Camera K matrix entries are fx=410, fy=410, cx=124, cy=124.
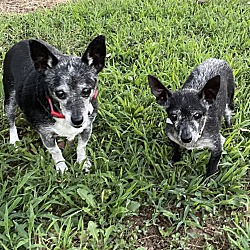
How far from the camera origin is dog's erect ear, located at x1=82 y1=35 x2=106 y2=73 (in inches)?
127

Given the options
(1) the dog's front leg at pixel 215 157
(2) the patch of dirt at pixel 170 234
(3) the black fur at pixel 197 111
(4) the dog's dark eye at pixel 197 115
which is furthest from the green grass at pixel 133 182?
(4) the dog's dark eye at pixel 197 115

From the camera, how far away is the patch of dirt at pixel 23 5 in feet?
23.8

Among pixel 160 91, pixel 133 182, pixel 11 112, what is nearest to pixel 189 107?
pixel 160 91

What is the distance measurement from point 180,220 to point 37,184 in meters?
1.27

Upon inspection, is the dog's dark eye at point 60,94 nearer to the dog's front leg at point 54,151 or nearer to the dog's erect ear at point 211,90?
the dog's front leg at point 54,151

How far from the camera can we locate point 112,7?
22.0ft

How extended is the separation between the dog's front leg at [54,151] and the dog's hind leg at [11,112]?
0.59 meters

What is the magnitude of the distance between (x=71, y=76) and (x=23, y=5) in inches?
188

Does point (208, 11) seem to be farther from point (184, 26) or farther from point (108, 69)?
point (108, 69)

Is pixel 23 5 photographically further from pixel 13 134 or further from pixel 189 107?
pixel 189 107

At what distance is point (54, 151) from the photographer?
370 centimetres

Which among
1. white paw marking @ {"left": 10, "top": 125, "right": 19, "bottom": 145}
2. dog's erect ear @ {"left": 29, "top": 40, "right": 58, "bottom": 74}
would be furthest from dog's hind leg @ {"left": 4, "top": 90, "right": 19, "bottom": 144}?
dog's erect ear @ {"left": 29, "top": 40, "right": 58, "bottom": 74}

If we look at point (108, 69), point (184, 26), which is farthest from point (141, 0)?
point (108, 69)

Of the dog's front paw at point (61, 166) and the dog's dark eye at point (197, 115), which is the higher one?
the dog's dark eye at point (197, 115)
